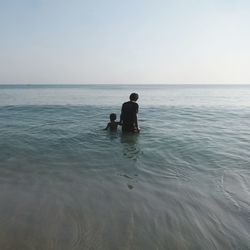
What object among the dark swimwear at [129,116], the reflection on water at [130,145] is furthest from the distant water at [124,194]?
the dark swimwear at [129,116]

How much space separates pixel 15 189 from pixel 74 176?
53.2 inches

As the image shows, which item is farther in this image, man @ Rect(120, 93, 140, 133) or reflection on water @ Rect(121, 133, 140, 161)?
man @ Rect(120, 93, 140, 133)

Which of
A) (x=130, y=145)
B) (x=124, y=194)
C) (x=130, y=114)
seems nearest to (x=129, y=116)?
(x=130, y=114)

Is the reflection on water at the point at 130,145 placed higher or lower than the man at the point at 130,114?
lower

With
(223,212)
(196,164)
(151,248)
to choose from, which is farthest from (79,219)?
(196,164)

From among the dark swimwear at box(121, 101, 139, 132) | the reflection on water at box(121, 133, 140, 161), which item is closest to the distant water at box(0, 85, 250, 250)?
the reflection on water at box(121, 133, 140, 161)

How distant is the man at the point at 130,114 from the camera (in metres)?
10.7

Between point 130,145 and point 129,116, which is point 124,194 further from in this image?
point 129,116

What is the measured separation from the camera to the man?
1070 cm

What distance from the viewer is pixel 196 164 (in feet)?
24.7

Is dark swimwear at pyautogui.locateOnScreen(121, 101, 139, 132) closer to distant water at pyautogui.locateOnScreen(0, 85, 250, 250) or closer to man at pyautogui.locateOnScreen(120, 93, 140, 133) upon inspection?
man at pyautogui.locateOnScreen(120, 93, 140, 133)

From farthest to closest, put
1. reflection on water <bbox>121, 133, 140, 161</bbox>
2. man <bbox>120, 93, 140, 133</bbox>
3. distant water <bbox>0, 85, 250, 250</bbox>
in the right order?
man <bbox>120, 93, 140, 133</bbox>, reflection on water <bbox>121, 133, 140, 161</bbox>, distant water <bbox>0, 85, 250, 250</bbox>

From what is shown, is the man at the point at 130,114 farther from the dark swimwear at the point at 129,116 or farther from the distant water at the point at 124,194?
the distant water at the point at 124,194

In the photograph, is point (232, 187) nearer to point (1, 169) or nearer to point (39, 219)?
point (39, 219)
